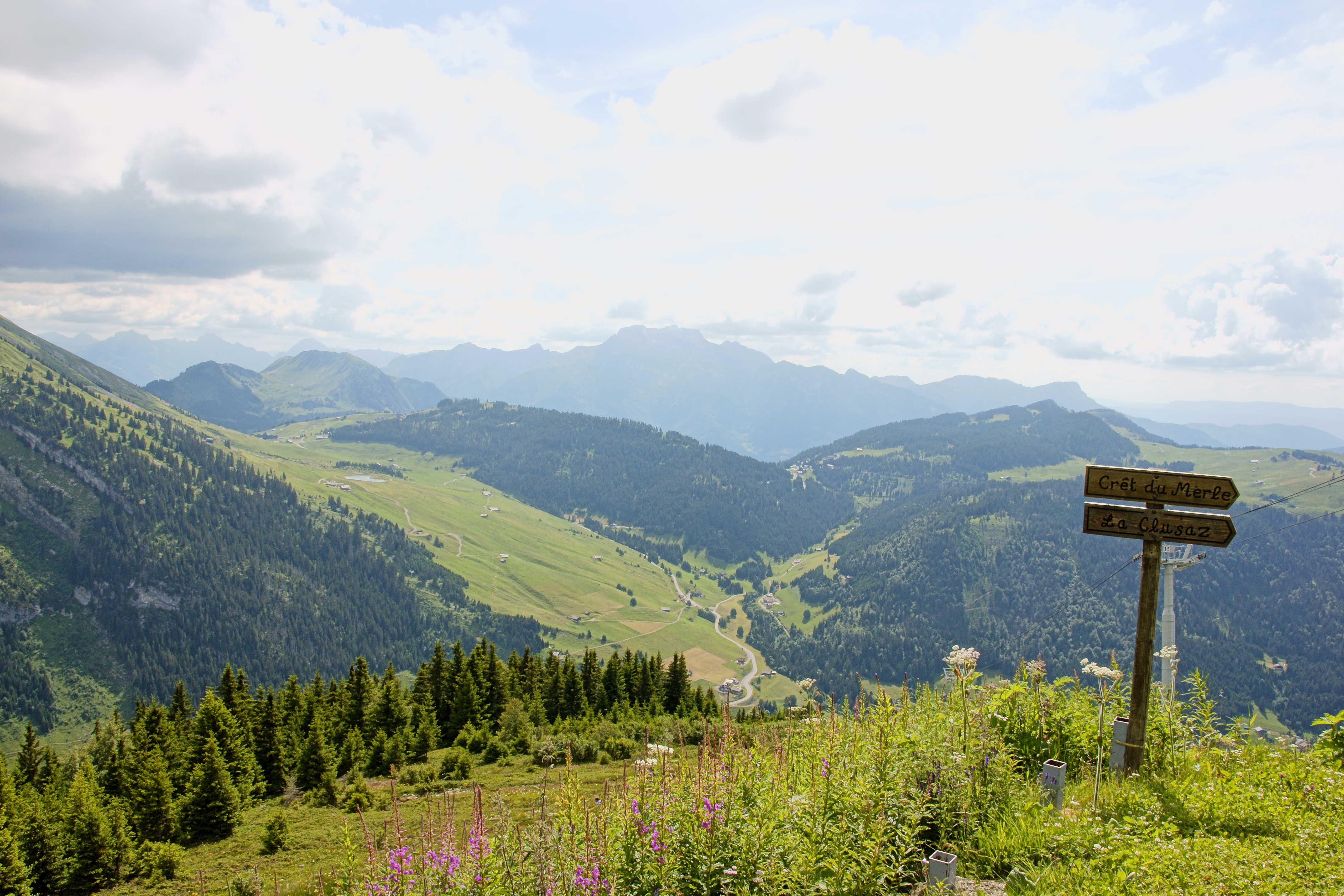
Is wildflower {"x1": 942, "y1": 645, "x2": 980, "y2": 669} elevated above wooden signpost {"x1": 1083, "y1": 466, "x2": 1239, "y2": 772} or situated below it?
below

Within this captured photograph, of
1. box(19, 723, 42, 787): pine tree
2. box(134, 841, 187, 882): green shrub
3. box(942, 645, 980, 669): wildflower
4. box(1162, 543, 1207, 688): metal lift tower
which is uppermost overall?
box(942, 645, 980, 669): wildflower

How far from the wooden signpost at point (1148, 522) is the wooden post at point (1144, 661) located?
1 centimetres

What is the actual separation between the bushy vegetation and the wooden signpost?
47.6 inches

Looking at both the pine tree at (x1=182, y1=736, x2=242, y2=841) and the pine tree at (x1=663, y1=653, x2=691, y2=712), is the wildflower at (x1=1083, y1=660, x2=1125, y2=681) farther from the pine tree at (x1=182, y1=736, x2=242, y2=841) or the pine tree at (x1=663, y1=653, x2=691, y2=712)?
the pine tree at (x1=663, y1=653, x2=691, y2=712)

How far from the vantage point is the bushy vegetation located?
7.18 m

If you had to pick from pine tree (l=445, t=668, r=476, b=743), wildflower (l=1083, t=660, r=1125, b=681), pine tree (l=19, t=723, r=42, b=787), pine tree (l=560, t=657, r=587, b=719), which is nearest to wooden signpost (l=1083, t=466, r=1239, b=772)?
wildflower (l=1083, t=660, r=1125, b=681)

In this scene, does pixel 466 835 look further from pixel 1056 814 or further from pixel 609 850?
pixel 1056 814

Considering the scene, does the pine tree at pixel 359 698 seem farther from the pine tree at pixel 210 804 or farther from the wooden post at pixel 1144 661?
the wooden post at pixel 1144 661

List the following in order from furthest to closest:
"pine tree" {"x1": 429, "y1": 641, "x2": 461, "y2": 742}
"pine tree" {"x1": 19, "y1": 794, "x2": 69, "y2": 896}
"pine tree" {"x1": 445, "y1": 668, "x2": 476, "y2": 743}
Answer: "pine tree" {"x1": 429, "y1": 641, "x2": 461, "y2": 742} < "pine tree" {"x1": 445, "y1": 668, "x2": 476, "y2": 743} < "pine tree" {"x1": 19, "y1": 794, "x2": 69, "y2": 896}

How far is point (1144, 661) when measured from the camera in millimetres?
10336

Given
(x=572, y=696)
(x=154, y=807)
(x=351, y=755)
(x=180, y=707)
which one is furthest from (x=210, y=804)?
(x=572, y=696)

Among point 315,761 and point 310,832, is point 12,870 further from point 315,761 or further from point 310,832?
point 315,761

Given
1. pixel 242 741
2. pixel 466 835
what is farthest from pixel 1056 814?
pixel 242 741

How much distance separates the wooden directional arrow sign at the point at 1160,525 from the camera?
10.1 m
